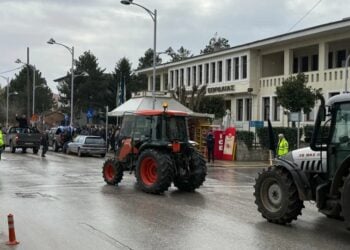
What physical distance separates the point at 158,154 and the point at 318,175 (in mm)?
5795

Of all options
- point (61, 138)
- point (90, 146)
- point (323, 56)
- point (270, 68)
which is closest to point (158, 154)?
point (90, 146)

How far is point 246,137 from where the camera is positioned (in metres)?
33.0

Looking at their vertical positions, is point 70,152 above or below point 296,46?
below

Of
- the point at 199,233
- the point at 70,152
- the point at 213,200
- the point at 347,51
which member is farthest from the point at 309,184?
the point at 347,51

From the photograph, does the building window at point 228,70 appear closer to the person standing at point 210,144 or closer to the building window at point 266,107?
the building window at point 266,107

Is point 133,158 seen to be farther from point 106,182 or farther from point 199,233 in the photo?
point 199,233

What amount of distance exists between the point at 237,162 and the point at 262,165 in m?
1.84

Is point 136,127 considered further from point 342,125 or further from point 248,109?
point 248,109

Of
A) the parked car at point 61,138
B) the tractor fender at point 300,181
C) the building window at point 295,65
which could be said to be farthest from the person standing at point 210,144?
the tractor fender at point 300,181

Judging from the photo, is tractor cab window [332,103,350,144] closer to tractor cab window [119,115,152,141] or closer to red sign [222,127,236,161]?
tractor cab window [119,115,152,141]

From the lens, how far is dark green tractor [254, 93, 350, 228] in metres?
9.40

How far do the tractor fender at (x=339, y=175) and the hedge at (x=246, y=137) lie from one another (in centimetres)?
2363

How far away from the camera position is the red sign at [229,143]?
1278 inches

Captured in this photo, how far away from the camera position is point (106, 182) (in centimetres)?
1714
